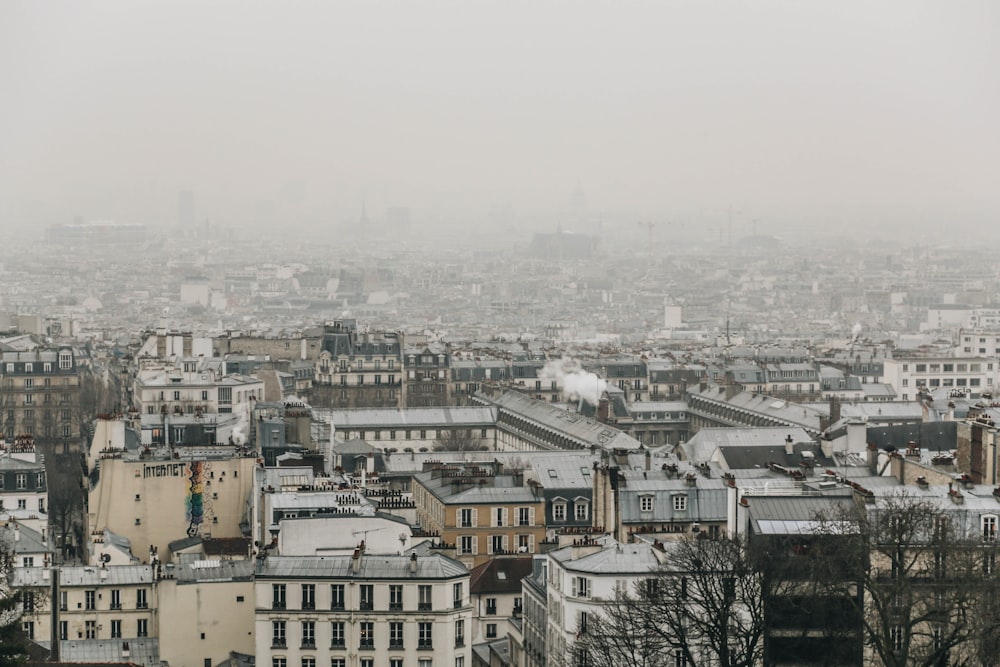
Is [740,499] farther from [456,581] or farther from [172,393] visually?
[172,393]

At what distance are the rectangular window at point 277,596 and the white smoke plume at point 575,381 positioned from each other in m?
39.6

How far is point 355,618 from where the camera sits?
29.0m

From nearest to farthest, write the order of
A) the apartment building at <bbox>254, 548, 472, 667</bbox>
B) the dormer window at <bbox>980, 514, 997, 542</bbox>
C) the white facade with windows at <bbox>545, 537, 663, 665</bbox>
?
the dormer window at <bbox>980, 514, 997, 542</bbox>
the white facade with windows at <bbox>545, 537, 663, 665</bbox>
the apartment building at <bbox>254, 548, 472, 667</bbox>

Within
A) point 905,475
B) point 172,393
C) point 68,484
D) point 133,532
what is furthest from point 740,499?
point 172,393

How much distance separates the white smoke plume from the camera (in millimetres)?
71500

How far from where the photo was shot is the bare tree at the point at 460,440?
6016 cm

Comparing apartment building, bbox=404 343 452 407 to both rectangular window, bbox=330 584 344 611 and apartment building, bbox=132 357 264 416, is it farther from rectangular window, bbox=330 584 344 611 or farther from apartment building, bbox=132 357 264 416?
rectangular window, bbox=330 584 344 611

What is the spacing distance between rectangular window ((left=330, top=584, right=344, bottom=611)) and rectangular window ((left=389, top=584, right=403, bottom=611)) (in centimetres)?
Result: 58

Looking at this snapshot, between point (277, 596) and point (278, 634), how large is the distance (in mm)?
454

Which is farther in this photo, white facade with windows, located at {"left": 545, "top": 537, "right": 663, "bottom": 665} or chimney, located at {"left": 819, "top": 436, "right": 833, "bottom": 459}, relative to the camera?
chimney, located at {"left": 819, "top": 436, "right": 833, "bottom": 459}

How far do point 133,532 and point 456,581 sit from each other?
11.9 meters

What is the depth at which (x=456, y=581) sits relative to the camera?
2920 cm

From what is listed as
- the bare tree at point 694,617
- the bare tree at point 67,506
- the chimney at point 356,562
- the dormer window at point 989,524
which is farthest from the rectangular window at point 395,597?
the bare tree at point 67,506

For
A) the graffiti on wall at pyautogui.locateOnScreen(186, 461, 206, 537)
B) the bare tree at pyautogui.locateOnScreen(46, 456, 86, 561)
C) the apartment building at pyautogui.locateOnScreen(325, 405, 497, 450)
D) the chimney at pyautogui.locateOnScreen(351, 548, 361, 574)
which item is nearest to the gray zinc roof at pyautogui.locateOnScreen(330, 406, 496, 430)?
the apartment building at pyautogui.locateOnScreen(325, 405, 497, 450)
